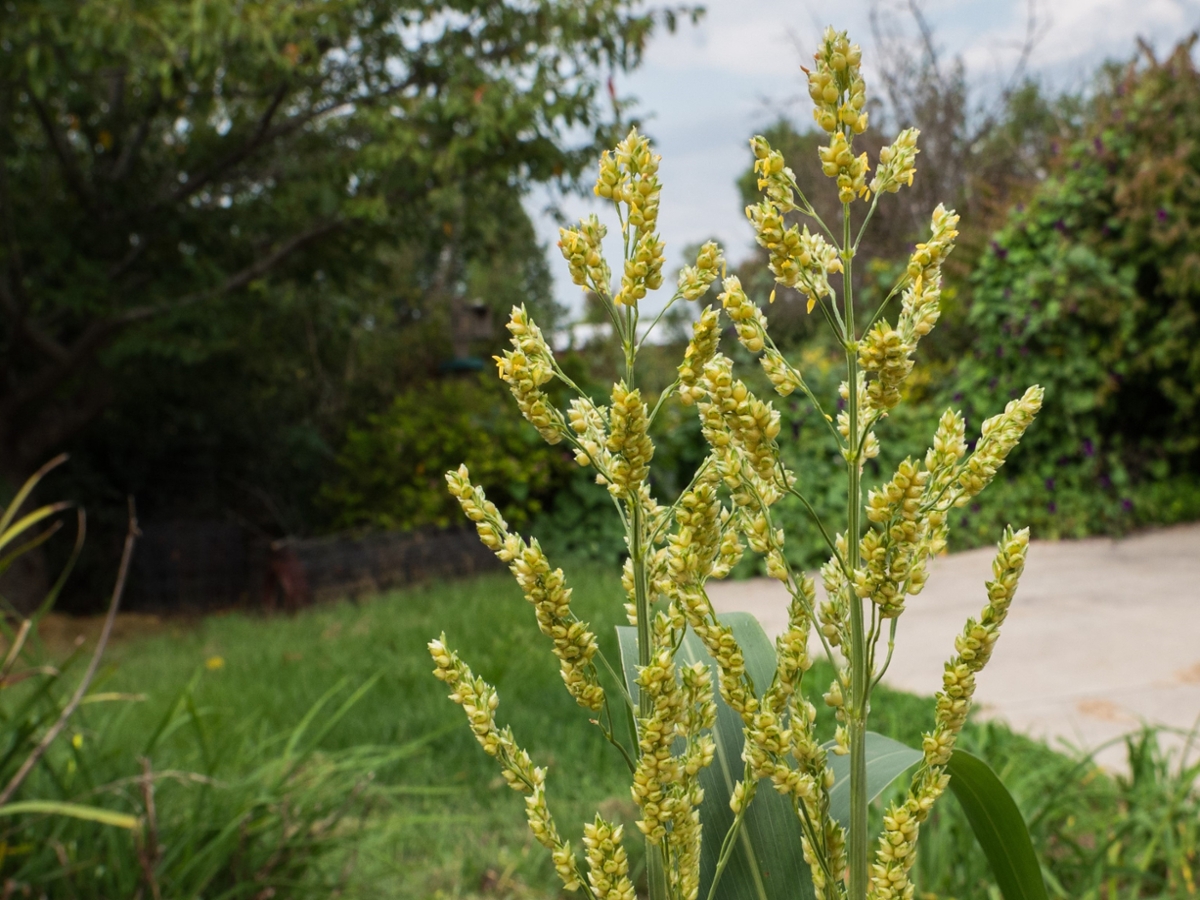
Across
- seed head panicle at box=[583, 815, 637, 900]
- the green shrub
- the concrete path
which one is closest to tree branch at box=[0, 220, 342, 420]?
the green shrub

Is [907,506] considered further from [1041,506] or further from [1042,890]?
[1041,506]

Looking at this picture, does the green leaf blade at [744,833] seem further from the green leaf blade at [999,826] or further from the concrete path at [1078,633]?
the concrete path at [1078,633]

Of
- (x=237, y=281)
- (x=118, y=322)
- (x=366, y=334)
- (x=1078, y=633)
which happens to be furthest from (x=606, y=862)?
(x=366, y=334)

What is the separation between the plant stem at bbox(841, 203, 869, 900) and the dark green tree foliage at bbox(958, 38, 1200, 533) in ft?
23.3

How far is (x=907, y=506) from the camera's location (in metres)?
0.60

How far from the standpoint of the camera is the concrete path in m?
3.89

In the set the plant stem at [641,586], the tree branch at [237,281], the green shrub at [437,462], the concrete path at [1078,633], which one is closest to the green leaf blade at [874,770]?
the plant stem at [641,586]

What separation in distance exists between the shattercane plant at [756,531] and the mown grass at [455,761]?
5.03ft

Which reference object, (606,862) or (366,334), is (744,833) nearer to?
(606,862)

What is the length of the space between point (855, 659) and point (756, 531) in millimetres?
106

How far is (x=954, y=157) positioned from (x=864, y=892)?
45.4ft

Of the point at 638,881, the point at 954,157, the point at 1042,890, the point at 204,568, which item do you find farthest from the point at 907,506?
the point at 954,157

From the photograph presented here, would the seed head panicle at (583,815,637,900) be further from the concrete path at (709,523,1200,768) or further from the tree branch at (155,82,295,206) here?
the tree branch at (155,82,295,206)

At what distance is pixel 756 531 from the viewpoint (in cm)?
66
